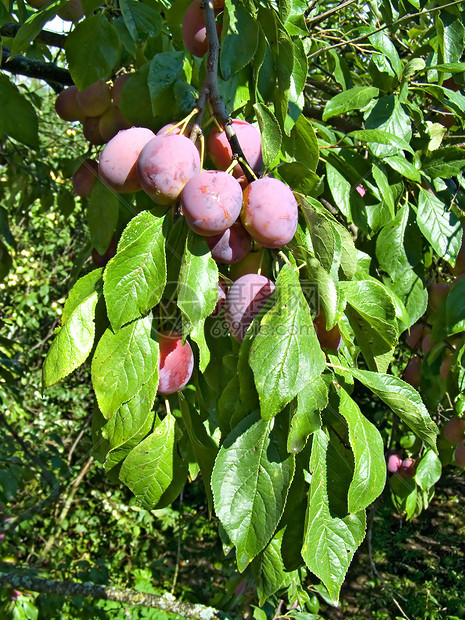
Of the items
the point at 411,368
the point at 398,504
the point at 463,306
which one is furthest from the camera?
the point at 398,504

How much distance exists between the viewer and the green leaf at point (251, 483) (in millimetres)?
566

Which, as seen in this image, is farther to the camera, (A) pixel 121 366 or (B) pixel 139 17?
(B) pixel 139 17

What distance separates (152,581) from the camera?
10.1 feet

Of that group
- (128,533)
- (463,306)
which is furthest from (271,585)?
(128,533)

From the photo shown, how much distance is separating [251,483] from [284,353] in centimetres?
15

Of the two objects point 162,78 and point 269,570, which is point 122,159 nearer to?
point 162,78

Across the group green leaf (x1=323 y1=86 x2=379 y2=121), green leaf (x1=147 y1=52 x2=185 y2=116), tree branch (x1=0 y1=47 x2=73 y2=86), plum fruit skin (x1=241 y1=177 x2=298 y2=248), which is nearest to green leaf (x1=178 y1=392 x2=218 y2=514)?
plum fruit skin (x1=241 y1=177 x2=298 y2=248)

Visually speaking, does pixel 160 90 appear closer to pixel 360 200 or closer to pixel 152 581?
pixel 360 200

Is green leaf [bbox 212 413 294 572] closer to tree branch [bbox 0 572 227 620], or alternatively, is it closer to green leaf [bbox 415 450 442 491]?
tree branch [bbox 0 572 227 620]

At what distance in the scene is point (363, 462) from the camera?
59 cm

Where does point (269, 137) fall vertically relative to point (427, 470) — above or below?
above

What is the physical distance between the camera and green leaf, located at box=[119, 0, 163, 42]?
79cm

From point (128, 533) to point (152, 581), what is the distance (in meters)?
0.44

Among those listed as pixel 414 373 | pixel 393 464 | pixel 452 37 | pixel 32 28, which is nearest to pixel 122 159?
pixel 32 28
